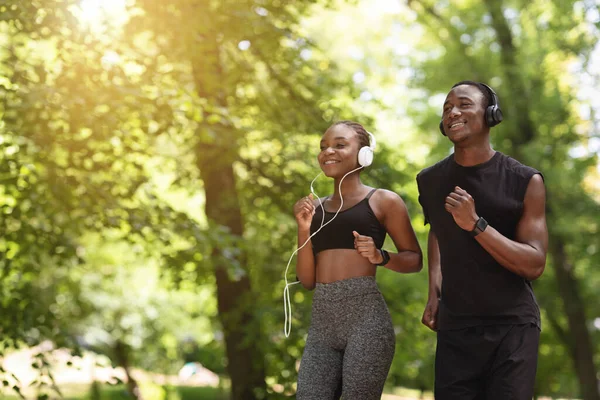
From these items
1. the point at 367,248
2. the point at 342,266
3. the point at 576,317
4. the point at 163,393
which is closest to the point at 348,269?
the point at 342,266

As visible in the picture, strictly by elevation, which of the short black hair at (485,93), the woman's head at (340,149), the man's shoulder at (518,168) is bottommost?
the man's shoulder at (518,168)

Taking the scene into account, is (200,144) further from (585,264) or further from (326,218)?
(585,264)

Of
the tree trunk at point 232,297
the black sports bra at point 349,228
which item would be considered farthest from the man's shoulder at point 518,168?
the tree trunk at point 232,297

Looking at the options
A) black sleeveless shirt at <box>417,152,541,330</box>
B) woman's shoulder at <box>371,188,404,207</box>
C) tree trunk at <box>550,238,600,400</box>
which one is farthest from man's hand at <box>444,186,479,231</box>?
tree trunk at <box>550,238,600,400</box>

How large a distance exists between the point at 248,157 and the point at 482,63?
9067mm

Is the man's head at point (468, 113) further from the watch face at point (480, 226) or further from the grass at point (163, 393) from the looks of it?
the grass at point (163, 393)

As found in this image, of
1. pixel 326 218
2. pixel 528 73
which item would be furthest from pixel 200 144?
pixel 528 73

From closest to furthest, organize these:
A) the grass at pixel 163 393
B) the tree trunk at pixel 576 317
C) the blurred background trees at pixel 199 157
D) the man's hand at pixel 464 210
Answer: the man's hand at pixel 464 210 < the blurred background trees at pixel 199 157 < the tree trunk at pixel 576 317 < the grass at pixel 163 393

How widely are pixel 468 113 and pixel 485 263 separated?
0.68m

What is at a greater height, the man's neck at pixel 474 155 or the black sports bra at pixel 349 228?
the man's neck at pixel 474 155

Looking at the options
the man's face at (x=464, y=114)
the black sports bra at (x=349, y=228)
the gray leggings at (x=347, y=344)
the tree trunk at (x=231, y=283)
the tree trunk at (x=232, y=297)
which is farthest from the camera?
the tree trunk at (x=232, y=297)

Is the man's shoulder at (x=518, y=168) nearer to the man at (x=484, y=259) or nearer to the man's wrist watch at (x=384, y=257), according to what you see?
the man at (x=484, y=259)

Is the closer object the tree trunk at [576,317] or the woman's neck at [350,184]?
the woman's neck at [350,184]

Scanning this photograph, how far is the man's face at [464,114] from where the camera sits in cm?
380
